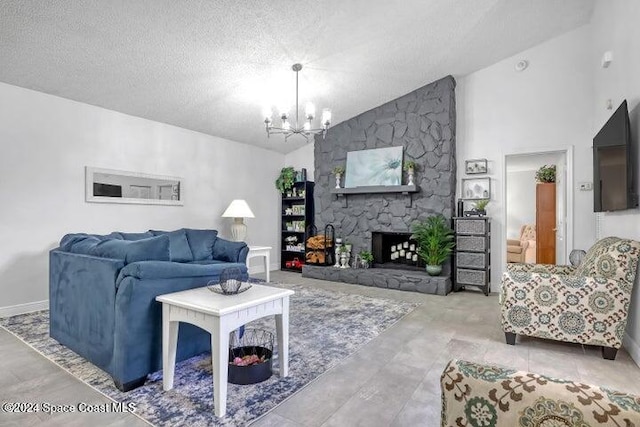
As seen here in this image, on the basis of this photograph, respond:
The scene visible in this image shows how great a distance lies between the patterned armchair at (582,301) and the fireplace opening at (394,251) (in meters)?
2.76

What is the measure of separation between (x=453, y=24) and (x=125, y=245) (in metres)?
4.02

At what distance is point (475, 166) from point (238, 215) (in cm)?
376

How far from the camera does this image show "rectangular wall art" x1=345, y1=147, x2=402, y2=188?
5.63m

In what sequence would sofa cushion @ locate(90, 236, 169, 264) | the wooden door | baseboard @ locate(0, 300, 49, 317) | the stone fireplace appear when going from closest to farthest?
sofa cushion @ locate(90, 236, 169, 264) → baseboard @ locate(0, 300, 49, 317) → the stone fireplace → the wooden door

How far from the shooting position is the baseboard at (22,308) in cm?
370

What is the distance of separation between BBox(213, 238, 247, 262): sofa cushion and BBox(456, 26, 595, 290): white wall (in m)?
3.51

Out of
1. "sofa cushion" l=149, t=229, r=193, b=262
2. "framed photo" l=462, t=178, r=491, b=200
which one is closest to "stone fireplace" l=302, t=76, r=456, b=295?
"framed photo" l=462, t=178, r=491, b=200

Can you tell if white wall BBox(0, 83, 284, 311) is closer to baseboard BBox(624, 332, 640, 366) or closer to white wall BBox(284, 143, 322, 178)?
white wall BBox(284, 143, 322, 178)

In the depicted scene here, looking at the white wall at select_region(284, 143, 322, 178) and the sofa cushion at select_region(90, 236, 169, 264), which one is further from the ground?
the white wall at select_region(284, 143, 322, 178)

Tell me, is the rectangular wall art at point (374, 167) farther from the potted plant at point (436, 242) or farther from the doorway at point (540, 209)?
the doorway at point (540, 209)

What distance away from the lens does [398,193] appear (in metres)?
5.62

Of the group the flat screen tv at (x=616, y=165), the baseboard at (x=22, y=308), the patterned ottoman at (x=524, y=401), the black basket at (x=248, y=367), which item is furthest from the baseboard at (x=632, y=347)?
the baseboard at (x=22, y=308)

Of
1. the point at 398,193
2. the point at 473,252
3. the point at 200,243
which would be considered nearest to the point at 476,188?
the point at 473,252

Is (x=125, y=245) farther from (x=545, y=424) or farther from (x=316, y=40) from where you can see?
(x=316, y=40)
